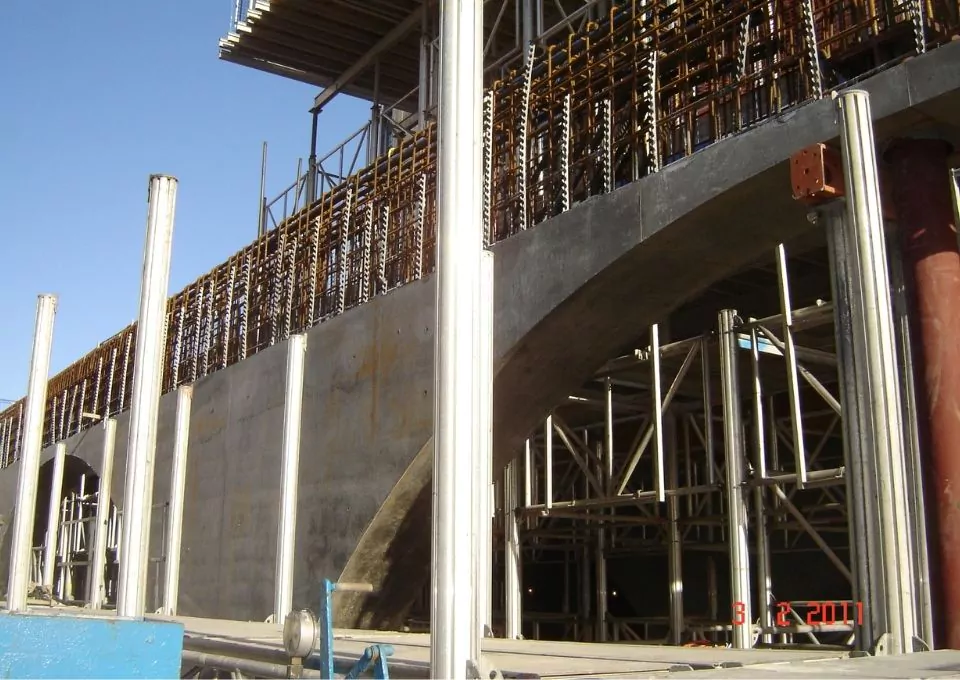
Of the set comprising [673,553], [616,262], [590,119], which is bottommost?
[673,553]

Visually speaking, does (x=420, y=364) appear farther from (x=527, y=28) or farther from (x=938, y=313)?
(x=527, y=28)

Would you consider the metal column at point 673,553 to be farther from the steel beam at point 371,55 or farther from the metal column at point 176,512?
the steel beam at point 371,55

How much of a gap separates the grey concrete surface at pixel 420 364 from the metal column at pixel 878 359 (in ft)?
3.87

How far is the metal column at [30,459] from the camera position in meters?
10.7

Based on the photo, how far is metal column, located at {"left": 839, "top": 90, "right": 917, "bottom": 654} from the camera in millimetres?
6949

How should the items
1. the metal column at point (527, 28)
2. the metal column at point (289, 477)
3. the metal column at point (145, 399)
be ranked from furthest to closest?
the metal column at point (527, 28)
the metal column at point (289, 477)
the metal column at point (145, 399)

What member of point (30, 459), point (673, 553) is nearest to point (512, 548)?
point (673, 553)

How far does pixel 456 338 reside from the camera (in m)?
5.14

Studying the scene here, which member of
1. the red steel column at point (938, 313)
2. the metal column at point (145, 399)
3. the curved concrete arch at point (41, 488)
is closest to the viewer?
the metal column at point (145, 399)

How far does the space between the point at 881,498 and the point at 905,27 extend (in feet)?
16.4

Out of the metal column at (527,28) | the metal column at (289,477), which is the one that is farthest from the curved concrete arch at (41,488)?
the metal column at (527,28)

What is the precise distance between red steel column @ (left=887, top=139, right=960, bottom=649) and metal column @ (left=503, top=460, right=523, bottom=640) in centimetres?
768

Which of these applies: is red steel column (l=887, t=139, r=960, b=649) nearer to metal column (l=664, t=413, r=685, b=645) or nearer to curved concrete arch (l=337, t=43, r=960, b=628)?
curved concrete arch (l=337, t=43, r=960, b=628)

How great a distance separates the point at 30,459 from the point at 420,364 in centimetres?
458
